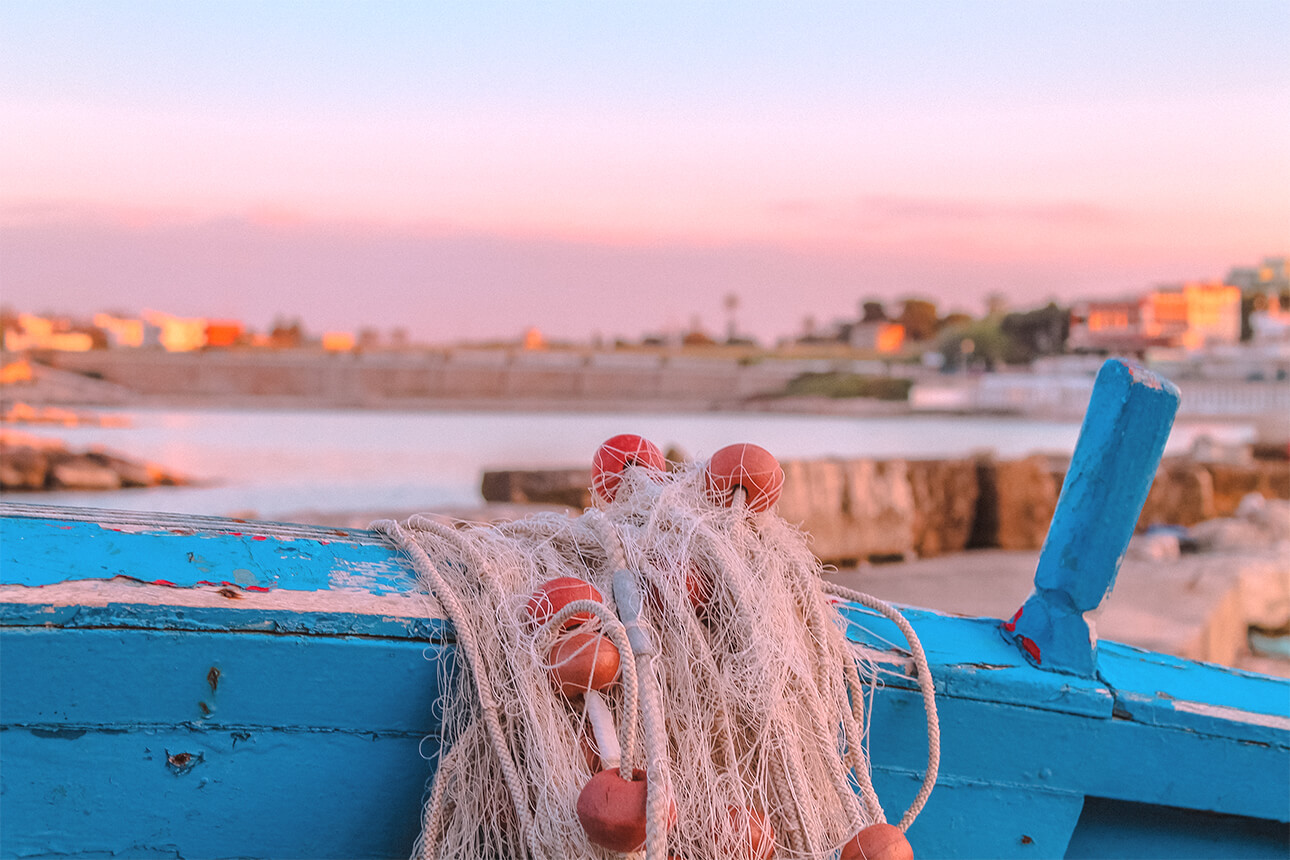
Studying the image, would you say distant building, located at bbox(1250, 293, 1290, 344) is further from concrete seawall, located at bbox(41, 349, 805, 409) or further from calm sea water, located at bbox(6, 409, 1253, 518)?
concrete seawall, located at bbox(41, 349, 805, 409)

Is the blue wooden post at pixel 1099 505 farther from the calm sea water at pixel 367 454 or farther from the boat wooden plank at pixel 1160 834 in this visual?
the calm sea water at pixel 367 454

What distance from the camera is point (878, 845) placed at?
100cm

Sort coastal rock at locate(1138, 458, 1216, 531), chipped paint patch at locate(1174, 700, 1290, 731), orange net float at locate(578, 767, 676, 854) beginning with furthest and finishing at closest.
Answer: coastal rock at locate(1138, 458, 1216, 531)
chipped paint patch at locate(1174, 700, 1290, 731)
orange net float at locate(578, 767, 676, 854)

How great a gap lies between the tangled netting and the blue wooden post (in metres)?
0.29

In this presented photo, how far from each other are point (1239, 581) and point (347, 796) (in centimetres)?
520

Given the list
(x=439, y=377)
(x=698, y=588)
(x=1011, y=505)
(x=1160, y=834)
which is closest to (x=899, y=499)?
(x=1011, y=505)

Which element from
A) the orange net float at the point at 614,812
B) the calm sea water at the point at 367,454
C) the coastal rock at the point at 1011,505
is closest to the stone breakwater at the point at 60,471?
the calm sea water at the point at 367,454

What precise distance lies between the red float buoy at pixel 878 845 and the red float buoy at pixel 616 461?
597 mm

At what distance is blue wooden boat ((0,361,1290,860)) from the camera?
3.19 feet

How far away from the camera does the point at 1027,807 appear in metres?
1.34

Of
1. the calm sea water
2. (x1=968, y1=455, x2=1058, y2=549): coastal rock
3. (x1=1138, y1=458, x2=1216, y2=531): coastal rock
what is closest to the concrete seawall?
the calm sea water

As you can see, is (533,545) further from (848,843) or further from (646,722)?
(848,843)

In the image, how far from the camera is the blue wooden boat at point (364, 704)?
97cm

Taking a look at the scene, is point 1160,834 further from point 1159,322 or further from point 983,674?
point 1159,322
